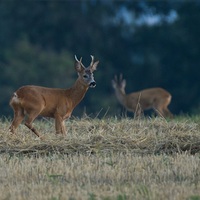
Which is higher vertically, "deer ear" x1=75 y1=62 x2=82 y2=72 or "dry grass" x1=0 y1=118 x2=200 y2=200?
"deer ear" x1=75 y1=62 x2=82 y2=72

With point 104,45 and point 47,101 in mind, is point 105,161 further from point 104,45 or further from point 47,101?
point 104,45

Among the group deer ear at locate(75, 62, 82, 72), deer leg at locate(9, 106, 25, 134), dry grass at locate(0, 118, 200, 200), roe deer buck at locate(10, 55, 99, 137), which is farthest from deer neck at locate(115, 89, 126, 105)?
deer leg at locate(9, 106, 25, 134)

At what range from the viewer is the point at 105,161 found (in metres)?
13.2

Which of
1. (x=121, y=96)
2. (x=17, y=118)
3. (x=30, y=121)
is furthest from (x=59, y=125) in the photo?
(x=121, y=96)

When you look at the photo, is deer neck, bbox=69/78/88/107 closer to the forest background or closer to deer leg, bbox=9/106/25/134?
deer leg, bbox=9/106/25/134

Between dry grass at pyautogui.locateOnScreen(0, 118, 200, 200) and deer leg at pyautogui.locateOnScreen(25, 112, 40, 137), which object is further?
deer leg at pyautogui.locateOnScreen(25, 112, 40, 137)

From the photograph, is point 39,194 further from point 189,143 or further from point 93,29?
point 93,29

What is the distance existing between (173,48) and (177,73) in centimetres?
149

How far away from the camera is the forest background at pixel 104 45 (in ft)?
145

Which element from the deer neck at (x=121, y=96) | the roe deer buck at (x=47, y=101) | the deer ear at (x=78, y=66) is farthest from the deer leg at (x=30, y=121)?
the deer neck at (x=121, y=96)

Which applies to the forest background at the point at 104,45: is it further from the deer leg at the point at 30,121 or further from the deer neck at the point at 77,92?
the deer leg at the point at 30,121

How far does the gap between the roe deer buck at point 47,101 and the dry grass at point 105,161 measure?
9.3 inches

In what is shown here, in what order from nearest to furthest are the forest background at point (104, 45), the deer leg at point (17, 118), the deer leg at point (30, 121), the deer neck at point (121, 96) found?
the deer leg at point (30, 121) < the deer leg at point (17, 118) < the deer neck at point (121, 96) < the forest background at point (104, 45)

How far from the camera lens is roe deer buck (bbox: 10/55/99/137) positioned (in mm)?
16234
